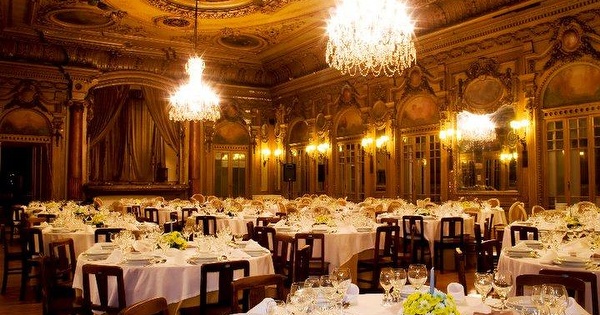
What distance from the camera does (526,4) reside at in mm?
10375

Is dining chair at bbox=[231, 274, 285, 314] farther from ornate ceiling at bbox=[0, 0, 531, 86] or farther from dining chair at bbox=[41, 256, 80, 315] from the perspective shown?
ornate ceiling at bbox=[0, 0, 531, 86]

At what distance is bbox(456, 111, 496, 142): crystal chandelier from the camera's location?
11359mm

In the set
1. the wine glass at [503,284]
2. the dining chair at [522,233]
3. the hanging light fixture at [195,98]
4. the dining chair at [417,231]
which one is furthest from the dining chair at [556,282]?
the hanging light fixture at [195,98]

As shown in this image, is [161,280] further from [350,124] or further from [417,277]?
[350,124]

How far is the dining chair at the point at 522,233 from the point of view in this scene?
242 inches

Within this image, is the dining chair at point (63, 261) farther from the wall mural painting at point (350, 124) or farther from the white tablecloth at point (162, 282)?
the wall mural painting at point (350, 124)

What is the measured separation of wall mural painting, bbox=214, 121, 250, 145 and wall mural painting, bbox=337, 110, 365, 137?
4039mm

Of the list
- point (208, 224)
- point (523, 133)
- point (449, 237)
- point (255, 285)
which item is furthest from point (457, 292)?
point (523, 133)

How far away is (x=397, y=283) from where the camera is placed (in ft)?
9.00

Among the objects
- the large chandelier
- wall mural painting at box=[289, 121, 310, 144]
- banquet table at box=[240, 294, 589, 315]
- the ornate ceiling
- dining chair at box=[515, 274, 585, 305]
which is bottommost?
banquet table at box=[240, 294, 589, 315]

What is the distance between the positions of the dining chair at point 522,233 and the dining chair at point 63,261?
4.81 metres

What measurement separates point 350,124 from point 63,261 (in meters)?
11.0

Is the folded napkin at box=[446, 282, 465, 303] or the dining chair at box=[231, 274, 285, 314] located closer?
the folded napkin at box=[446, 282, 465, 303]

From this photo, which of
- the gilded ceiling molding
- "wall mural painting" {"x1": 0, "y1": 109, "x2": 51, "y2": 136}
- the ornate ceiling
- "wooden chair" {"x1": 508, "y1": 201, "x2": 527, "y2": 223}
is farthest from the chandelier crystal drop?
"wooden chair" {"x1": 508, "y1": 201, "x2": 527, "y2": 223}
